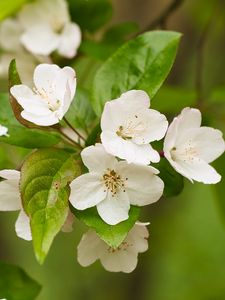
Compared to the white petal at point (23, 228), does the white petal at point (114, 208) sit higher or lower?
higher

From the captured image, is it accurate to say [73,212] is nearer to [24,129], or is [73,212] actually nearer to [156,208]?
[24,129]

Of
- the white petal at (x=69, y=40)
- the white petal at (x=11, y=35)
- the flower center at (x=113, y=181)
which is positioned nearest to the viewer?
the flower center at (x=113, y=181)

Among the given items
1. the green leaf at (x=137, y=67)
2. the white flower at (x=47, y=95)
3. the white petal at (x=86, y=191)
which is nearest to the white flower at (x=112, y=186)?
the white petal at (x=86, y=191)

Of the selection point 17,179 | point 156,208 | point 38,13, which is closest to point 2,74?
point 38,13

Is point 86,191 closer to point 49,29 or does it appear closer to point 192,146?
point 192,146

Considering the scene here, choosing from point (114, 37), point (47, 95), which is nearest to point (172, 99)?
point (114, 37)

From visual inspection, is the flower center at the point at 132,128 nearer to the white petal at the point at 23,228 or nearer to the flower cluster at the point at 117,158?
the flower cluster at the point at 117,158

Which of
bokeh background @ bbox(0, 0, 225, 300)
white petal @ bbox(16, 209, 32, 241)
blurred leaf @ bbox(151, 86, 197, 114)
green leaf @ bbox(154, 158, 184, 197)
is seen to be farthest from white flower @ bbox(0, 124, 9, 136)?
bokeh background @ bbox(0, 0, 225, 300)

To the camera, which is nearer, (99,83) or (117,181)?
(117,181)
